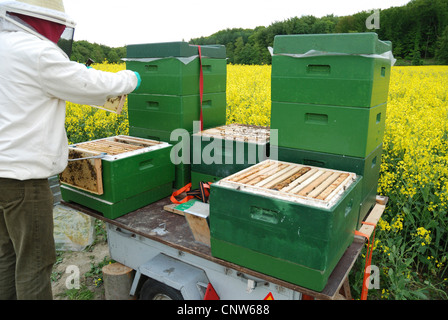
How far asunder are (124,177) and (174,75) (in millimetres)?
1109

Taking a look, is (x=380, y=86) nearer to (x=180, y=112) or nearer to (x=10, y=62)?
(x=180, y=112)

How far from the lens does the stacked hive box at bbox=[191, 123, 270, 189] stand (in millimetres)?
3026

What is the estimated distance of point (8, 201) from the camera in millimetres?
2322

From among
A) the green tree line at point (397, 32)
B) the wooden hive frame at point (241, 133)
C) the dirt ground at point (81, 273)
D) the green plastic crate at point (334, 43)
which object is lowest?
the dirt ground at point (81, 273)

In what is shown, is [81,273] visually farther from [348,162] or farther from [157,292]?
[348,162]

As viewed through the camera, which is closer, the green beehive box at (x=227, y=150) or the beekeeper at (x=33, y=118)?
the beekeeper at (x=33, y=118)

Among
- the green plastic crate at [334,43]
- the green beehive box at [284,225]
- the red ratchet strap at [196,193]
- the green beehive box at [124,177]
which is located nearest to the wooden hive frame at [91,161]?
the green beehive box at [124,177]

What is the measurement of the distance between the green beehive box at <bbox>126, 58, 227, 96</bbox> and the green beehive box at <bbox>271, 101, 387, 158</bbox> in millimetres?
1031

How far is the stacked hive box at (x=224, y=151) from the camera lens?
3.03 meters

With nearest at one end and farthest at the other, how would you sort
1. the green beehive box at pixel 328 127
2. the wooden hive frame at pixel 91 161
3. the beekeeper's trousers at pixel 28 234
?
the beekeeper's trousers at pixel 28 234
the green beehive box at pixel 328 127
the wooden hive frame at pixel 91 161

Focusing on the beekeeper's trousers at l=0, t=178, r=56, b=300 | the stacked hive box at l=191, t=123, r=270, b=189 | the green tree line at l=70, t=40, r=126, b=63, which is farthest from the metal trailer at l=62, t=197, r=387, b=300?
the green tree line at l=70, t=40, r=126, b=63

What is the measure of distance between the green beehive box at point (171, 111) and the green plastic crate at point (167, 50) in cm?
41

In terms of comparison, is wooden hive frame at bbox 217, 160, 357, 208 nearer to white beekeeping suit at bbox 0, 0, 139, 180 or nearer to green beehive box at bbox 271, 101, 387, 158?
green beehive box at bbox 271, 101, 387, 158

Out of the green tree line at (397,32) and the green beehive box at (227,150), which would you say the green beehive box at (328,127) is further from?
the green tree line at (397,32)
